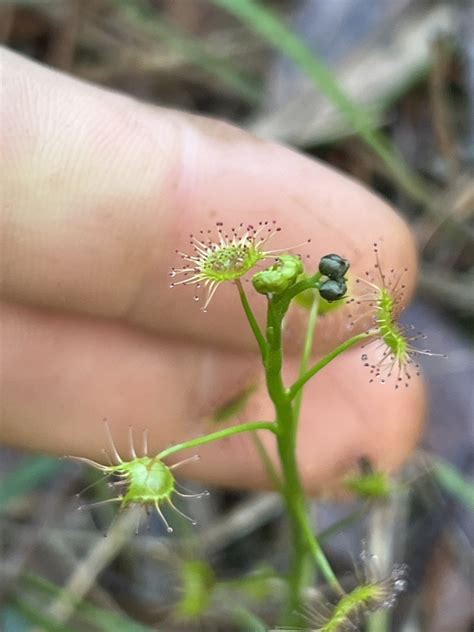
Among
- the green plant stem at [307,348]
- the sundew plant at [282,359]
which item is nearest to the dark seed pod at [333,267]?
the sundew plant at [282,359]

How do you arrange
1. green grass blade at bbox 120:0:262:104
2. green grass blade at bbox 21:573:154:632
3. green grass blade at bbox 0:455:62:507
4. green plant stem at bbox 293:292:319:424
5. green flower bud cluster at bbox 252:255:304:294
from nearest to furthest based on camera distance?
green flower bud cluster at bbox 252:255:304:294 < green plant stem at bbox 293:292:319:424 < green grass blade at bbox 21:573:154:632 < green grass blade at bbox 0:455:62:507 < green grass blade at bbox 120:0:262:104

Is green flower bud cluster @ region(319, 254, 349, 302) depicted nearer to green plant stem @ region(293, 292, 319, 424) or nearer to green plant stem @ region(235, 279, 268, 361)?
green plant stem @ region(235, 279, 268, 361)

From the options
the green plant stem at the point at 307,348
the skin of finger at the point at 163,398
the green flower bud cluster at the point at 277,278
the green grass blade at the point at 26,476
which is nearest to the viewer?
the green flower bud cluster at the point at 277,278

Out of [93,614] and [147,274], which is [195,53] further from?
[93,614]

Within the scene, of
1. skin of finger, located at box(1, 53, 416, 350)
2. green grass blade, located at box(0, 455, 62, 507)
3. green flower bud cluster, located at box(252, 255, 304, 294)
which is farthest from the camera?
green grass blade, located at box(0, 455, 62, 507)

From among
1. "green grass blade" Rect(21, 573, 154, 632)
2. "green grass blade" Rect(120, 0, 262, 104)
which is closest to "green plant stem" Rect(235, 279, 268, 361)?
"green grass blade" Rect(21, 573, 154, 632)

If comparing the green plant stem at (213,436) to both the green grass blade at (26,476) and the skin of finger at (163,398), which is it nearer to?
the skin of finger at (163,398)

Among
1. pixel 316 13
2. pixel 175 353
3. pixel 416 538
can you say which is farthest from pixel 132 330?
pixel 316 13
